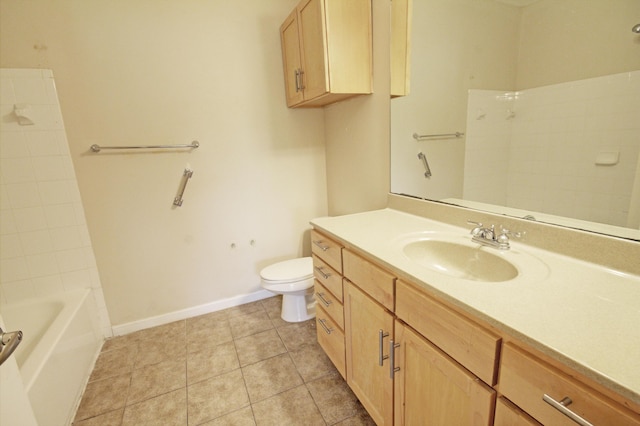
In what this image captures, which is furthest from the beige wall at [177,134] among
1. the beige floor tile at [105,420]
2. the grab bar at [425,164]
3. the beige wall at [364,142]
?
the grab bar at [425,164]

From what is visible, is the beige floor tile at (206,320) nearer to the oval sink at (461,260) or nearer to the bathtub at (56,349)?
the bathtub at (56,349)

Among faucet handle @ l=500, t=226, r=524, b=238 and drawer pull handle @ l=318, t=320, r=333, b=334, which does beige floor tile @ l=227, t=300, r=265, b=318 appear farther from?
faucet handle @ l=500, t=226, r=524, b=238

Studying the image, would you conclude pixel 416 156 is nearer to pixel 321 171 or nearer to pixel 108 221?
pixel 321 171

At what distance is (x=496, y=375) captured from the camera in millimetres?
674

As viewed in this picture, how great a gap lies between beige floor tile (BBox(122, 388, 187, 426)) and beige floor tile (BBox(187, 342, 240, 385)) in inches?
4.6

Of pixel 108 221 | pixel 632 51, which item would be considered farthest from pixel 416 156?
pixel 108 221

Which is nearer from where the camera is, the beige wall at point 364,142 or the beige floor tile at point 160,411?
the beige floor tile at point 160,411

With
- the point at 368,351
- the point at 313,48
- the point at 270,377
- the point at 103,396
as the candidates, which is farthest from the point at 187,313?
the point at 313,48

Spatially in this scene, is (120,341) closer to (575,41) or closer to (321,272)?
(321,272)

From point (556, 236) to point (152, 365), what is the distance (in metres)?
2.15

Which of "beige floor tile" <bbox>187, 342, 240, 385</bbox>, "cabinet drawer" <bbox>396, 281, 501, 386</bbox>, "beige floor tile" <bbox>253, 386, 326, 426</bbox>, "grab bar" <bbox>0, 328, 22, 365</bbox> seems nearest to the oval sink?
"cabinet drawer" <bbox>396, 281, 501, 386</bbox>

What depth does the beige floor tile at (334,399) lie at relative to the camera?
1380 millimetres

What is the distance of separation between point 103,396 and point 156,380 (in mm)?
252

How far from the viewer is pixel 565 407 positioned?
1.76 ft
